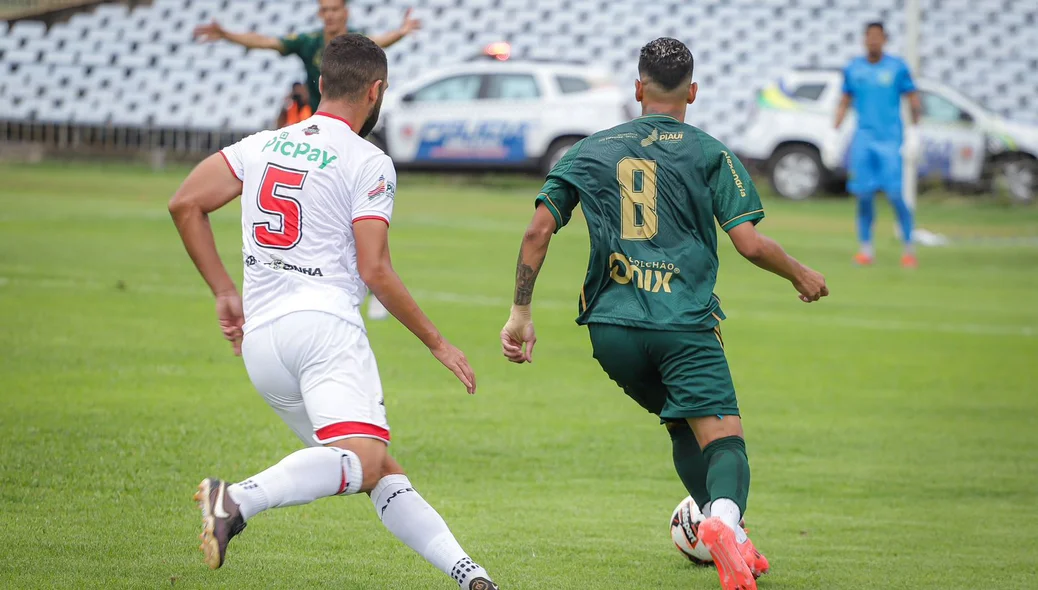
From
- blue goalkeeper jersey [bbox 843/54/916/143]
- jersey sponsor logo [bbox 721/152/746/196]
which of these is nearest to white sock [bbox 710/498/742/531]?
jersey sponsor logo [bbox 721/152/746/196]

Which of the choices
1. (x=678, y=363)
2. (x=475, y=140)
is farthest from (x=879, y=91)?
(x=678, y=363)

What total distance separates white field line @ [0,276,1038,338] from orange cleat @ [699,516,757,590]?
752 centimetres

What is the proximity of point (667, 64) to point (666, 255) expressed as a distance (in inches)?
25.7

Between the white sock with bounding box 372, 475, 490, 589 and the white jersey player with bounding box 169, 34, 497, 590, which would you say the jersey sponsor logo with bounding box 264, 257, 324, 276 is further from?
the white sock with bounding box 372, 475, 490, 589

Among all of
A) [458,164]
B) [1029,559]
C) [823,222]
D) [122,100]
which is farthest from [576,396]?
[122,100]

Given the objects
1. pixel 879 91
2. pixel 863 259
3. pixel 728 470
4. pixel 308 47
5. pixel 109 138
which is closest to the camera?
pixel 728 470

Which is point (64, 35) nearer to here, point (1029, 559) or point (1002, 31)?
point (1002, 31)

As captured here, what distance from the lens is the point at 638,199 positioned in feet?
14.8

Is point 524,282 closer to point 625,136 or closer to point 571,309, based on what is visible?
point 625,136

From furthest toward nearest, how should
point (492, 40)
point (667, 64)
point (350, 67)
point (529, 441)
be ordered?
point (492, 40), point (529, 441), point (667, 64), point (350, 67)

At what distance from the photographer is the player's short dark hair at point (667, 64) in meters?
4.54

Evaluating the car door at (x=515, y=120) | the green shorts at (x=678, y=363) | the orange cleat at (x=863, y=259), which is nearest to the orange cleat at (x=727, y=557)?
the green shorts at (x=678, y=363)

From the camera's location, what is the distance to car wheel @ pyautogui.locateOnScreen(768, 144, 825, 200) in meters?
25.5

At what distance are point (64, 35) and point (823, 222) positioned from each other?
19637mm
